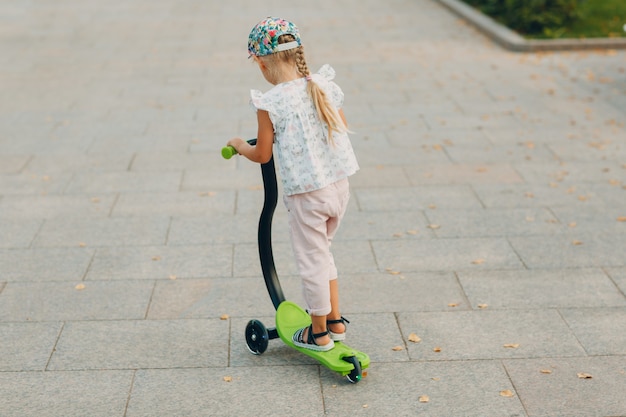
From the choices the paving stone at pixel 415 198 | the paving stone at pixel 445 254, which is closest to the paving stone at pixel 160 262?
the paving stone at pixel 445 254

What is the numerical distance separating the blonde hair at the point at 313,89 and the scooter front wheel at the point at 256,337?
1.12 metres

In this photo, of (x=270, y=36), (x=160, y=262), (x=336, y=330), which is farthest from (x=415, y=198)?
(x=270, y=36)

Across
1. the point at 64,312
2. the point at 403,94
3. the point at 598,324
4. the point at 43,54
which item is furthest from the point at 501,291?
the point at 43,54

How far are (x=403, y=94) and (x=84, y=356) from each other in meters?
7.57

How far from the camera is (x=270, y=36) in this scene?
388 cm

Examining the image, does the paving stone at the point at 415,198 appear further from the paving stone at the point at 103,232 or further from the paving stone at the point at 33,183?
the paving stone at the point at 33,183

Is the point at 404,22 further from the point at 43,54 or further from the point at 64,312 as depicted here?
the point at 64,312

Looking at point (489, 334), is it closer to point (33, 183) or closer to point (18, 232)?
point (18, 232)

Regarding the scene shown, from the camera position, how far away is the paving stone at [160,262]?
5.69 meters

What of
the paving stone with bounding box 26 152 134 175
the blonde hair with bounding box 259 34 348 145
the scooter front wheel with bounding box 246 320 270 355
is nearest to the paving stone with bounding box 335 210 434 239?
the scooter front wheel with bounding box 246 320 270 355

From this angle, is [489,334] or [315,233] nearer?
[315,233]

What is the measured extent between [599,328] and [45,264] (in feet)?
11.9

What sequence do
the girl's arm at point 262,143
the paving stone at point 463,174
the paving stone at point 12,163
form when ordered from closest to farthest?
the girl's arm at point 262,143 → the paving stone at point 463,174 → the paving stone at point 12,163

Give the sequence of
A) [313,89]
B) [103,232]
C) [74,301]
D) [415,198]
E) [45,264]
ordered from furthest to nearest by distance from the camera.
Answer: [415,198] → [103,232] → [45,264] → [74,301] → [313,89]
